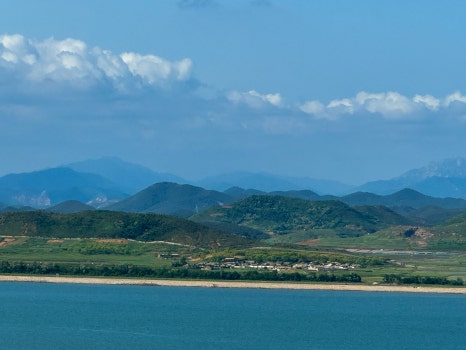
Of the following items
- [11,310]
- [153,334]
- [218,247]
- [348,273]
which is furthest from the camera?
[218,247]

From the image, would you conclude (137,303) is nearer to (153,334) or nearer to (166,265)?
(153,334)

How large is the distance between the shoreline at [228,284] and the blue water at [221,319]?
8.80 ft

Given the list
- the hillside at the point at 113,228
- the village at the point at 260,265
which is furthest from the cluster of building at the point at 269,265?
the hillside at the point at 113,228

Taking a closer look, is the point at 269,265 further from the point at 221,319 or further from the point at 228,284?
the point at 221,319

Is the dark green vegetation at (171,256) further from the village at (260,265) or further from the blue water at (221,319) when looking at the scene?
the blue water at (221,319)

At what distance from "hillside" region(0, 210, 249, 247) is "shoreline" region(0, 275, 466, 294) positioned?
40086mm

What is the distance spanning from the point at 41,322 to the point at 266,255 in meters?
62.2

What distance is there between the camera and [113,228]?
182 m

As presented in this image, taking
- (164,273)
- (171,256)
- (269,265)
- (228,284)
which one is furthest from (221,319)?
(171,256)

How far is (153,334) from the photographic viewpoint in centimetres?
9056

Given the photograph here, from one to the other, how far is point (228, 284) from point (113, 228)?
5458 cm

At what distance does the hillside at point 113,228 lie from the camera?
17650cm

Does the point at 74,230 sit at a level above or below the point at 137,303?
above

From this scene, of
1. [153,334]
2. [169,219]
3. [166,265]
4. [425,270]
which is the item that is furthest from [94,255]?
[153,334]
